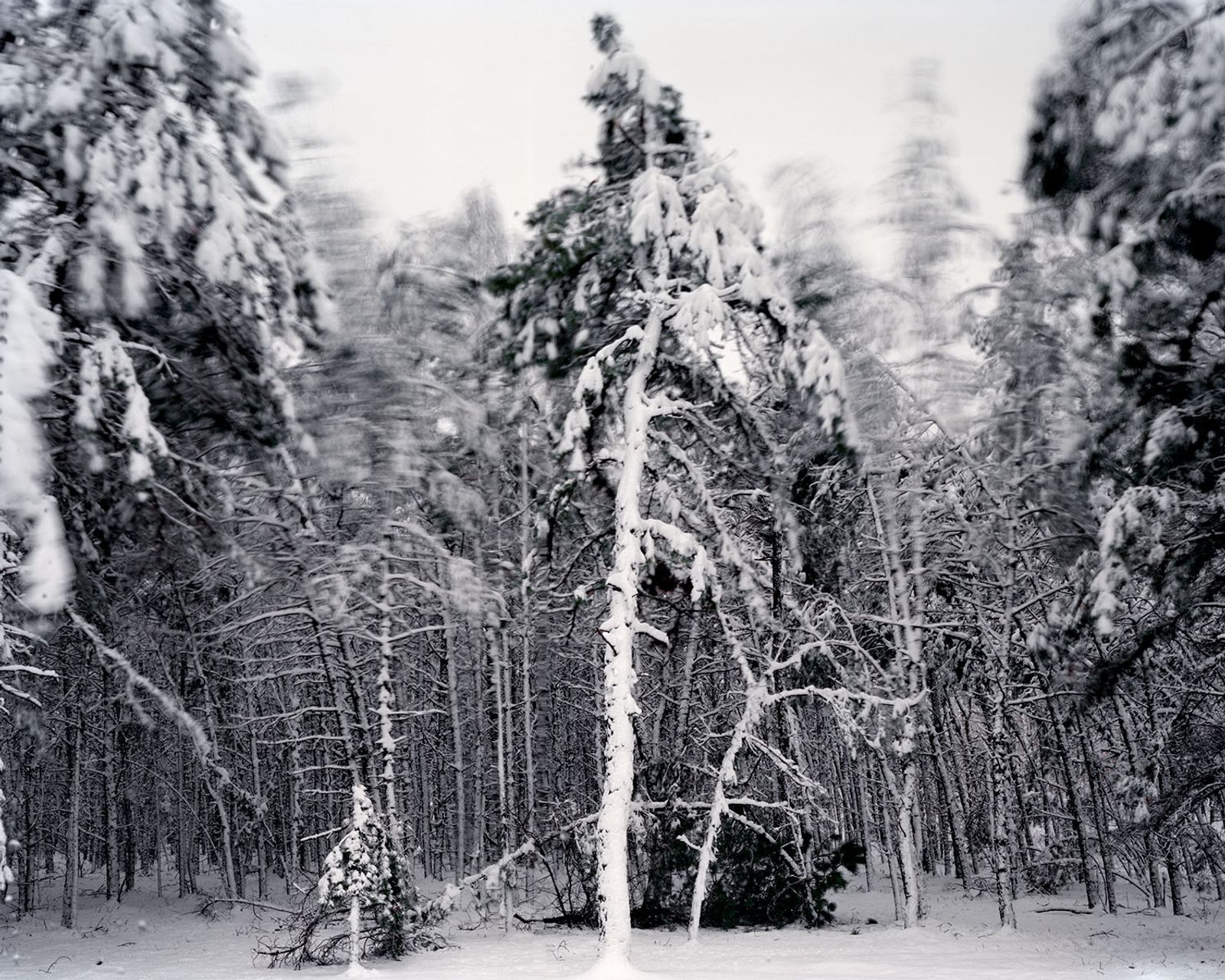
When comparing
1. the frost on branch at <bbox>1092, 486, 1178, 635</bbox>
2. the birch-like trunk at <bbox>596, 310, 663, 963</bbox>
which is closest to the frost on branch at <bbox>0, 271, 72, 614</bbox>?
the birch-like trunk at <bbox>596, 310, 663, 963</bbox>

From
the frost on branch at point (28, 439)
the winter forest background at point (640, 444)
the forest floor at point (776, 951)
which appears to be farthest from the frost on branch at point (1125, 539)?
the frost on branch at point (28, 439)

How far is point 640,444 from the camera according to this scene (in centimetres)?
941

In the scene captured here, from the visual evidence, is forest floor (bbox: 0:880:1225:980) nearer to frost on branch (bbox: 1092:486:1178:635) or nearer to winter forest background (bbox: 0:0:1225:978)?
winter forest background (bbox: 0:0:1225:978)

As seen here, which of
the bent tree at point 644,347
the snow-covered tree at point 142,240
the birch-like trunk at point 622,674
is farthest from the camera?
the bent tree at point 644,347

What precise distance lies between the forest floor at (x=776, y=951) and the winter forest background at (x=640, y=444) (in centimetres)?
18

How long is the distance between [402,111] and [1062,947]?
14.6 metres

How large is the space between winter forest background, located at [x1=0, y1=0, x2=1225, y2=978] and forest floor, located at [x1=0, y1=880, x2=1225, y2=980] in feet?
0.60

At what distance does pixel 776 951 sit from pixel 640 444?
7.73 metres

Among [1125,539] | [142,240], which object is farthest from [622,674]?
[142,240]

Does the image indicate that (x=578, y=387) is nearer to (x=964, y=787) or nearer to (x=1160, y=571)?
(x=1160, y=571)

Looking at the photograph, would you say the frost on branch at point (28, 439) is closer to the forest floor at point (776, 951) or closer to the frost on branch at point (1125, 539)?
the forest floor at point (776, 951)

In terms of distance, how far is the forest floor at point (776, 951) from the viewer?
9922 millimetres

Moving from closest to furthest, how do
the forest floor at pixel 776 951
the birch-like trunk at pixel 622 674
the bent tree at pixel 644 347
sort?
the birch-like trunk at pixel 622 674, the bent tree at pixel 644 347, the forest floor at pixel 776 951

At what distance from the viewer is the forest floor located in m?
9.92
